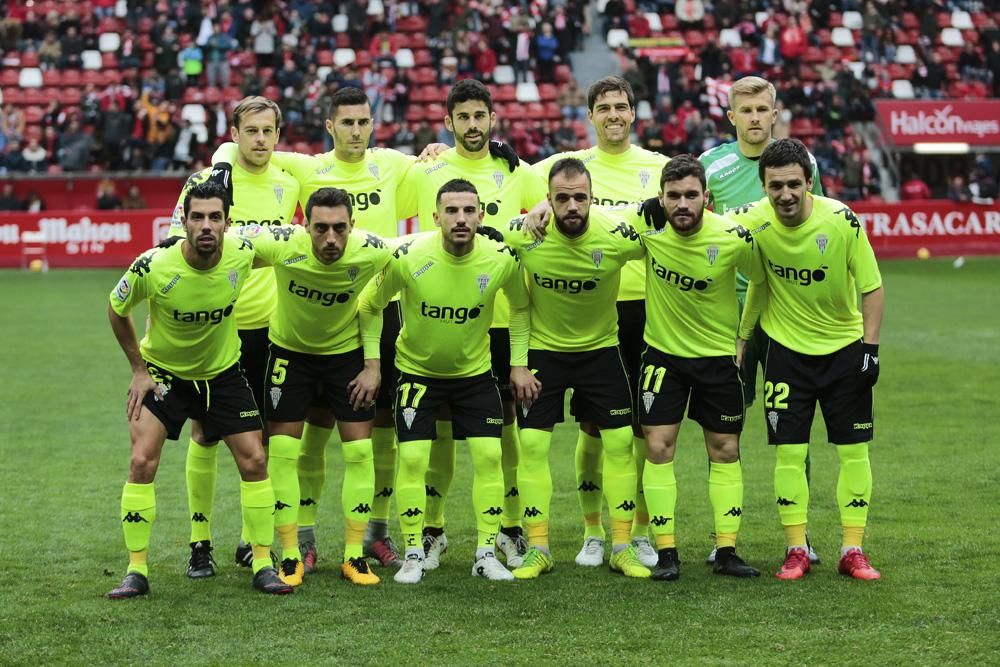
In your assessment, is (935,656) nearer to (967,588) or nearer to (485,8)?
(967,588)

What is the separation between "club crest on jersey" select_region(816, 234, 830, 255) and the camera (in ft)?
25.4

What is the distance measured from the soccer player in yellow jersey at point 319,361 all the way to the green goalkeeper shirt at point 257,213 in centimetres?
30

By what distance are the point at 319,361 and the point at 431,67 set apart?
90.9 ft

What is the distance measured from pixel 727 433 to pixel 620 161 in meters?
1.89

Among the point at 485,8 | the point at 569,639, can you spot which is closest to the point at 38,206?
the point at 485,8

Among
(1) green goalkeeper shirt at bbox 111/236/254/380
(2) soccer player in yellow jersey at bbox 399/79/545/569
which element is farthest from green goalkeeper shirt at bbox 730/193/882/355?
(1) green goalkeeper shirt at bbox 111/236/254/380

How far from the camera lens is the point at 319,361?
26.6 ft

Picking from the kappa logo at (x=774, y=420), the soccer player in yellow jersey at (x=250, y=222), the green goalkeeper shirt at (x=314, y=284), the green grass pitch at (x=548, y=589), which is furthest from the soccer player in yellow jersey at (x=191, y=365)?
the kappa logo at (x=774, y=420)

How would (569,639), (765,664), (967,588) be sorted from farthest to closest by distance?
(967,588) < (569,639) < (765,664)

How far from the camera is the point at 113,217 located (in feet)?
97.4

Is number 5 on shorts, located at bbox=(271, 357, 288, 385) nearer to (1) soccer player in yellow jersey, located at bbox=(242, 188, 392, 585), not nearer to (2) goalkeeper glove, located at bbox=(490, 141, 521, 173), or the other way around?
(1) soccer player in yellow jersey, located at bbox=(242, 188, 392, 585)

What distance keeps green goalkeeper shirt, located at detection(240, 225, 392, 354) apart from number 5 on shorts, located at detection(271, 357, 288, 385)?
0.10 meters

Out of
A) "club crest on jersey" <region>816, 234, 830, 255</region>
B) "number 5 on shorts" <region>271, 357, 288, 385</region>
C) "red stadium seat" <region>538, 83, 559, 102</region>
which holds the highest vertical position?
"red stadium seat" <region>538, 83, 559, 102</region>

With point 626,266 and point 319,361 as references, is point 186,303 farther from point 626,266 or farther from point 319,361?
point 626,266
